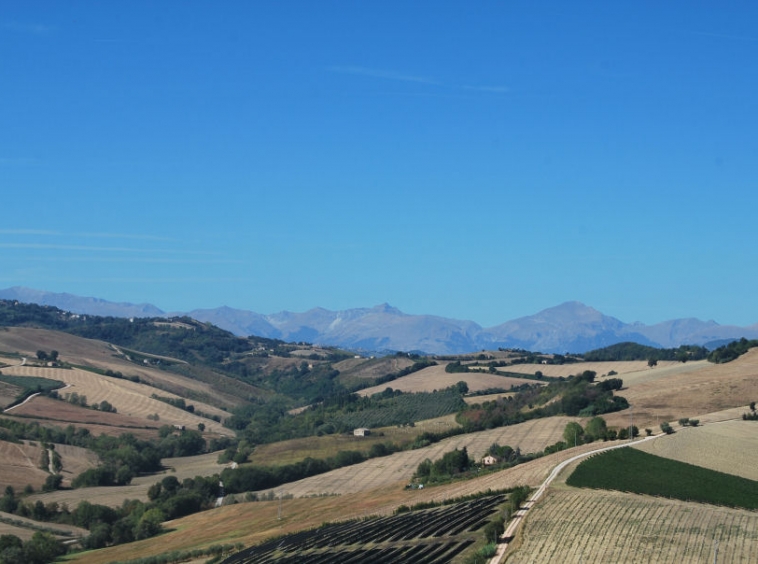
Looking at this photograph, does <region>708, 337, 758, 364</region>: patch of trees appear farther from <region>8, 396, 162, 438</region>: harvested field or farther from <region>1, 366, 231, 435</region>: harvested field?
<region>8, 396, 162, 438</region>: harvested field

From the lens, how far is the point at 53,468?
126m

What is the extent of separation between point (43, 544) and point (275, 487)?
1449 inches

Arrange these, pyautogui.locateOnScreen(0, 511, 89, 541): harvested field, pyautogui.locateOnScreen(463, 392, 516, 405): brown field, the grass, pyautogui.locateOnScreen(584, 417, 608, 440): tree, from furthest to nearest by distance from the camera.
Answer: pyautogui.locateOnScreen(463, 392, 516, 405): brown field < pyautogui.locateOnScreen(584, 417, 608, 440): tree < pyautogui.locateOnScreen(0, 511, 89, 541): harvested field < the grass

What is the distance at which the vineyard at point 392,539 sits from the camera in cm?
5359

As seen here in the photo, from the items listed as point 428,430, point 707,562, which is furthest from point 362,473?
point 707,562

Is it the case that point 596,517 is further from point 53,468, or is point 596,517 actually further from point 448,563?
point 53,468

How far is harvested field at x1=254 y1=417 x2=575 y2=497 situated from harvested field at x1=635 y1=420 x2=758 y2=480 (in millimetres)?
19784

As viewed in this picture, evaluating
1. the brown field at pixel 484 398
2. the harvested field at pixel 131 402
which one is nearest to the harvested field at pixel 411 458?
the brown field at pixel 484 398

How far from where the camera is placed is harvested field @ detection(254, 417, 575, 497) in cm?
10475

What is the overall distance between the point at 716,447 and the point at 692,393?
3914 cm

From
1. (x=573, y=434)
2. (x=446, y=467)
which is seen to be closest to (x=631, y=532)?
(x=446, y=467)

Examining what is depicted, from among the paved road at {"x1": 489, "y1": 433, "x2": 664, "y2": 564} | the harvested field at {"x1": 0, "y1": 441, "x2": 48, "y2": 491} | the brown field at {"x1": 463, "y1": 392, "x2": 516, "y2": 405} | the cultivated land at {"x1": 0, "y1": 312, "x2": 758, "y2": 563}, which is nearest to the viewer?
the cultivated land at {"x1": 0, "y1": 312, "x2": 758, "y2": 563}

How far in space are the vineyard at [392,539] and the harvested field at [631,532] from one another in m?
3.98

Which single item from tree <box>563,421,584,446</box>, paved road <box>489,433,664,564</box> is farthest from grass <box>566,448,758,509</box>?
tree <box>563,421,584,446</box>
